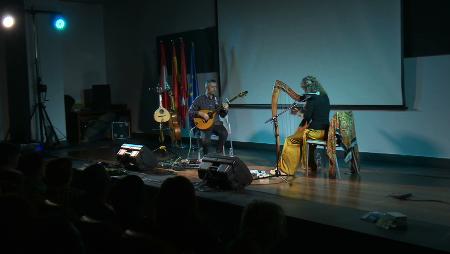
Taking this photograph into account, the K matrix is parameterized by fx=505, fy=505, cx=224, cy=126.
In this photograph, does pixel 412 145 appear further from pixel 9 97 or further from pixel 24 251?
pixel 9 97

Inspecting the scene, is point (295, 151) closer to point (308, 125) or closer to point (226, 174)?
point (308, 125)

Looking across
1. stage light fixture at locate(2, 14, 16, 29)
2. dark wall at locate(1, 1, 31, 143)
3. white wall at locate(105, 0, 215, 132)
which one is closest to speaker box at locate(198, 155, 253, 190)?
white wall at locate(105, 0, 215, 132)

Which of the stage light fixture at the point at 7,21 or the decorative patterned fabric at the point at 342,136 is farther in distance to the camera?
the stage light fixture at the point at 7,21

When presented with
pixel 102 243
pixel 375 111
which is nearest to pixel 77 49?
pixel 375 111

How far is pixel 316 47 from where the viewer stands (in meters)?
7.73

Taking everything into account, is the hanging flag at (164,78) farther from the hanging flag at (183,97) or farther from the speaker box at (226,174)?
the speaker box at (226,174)

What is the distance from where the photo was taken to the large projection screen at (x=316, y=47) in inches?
272

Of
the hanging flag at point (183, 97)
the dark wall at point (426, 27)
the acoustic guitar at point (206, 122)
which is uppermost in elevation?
the dark wall at point (426, 27)

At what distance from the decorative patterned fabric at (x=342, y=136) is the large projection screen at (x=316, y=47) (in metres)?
1.16

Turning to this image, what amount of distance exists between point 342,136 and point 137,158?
2.56m

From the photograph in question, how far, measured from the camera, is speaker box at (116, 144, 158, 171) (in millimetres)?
6402

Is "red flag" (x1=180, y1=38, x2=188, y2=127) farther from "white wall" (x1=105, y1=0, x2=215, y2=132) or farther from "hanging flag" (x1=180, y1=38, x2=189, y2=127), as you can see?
"white wall" (x1=105, y1=0, x2=215, y2=132)

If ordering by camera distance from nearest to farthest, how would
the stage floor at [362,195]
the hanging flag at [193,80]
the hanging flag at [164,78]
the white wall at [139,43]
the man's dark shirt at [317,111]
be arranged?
the stage floor at [362,195], the man's dark shirt at [317,111], the hanging flag at [164,78], the hanging flag at [193,80], the white wall at [139,43]

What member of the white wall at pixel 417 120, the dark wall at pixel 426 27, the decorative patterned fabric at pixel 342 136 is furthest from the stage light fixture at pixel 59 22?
the dark wall at pixel 426 27
